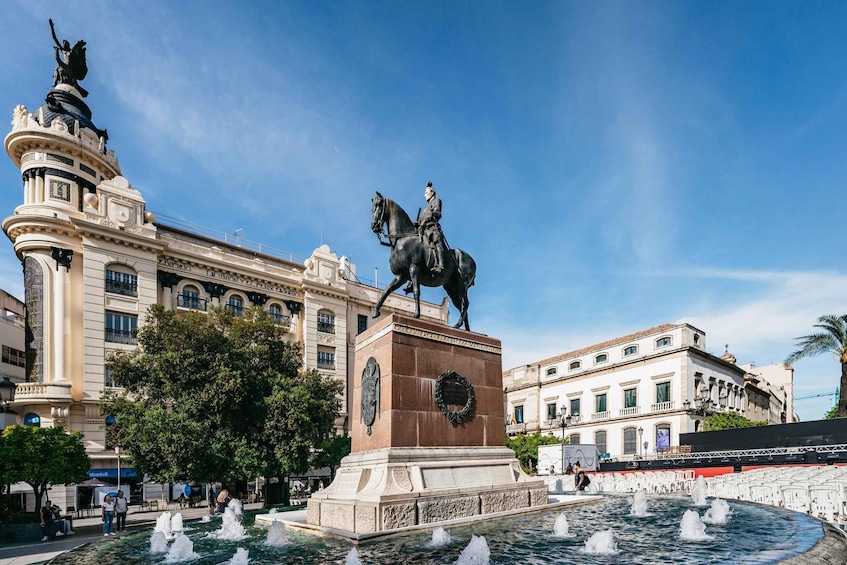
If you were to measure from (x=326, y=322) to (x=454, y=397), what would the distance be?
33.1 m

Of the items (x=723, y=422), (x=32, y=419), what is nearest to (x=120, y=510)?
(x=32, y=419)

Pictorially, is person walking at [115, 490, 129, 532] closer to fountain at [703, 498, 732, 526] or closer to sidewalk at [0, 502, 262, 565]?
sidewalk at [0, 502, 262, 565]

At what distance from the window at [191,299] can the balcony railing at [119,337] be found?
13.1 ft

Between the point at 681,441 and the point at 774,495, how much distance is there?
27.0 m

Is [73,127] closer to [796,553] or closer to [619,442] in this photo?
[796,553]

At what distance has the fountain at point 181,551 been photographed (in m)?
8.65

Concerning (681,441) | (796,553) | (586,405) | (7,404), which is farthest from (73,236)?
(586,405)

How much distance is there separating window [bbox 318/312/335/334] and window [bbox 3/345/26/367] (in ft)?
71.1

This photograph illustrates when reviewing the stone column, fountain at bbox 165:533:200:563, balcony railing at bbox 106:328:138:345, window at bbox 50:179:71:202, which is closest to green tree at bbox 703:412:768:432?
balcony railing at bbox 106:328:138:345

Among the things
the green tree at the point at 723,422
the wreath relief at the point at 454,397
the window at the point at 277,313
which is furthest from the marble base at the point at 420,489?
the green tree at the point at 723,422

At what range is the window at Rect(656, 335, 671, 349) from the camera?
158 ft

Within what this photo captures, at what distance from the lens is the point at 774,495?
42.7 ft

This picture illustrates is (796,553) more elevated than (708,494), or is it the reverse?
(796,553)

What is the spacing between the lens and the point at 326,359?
43531mm
